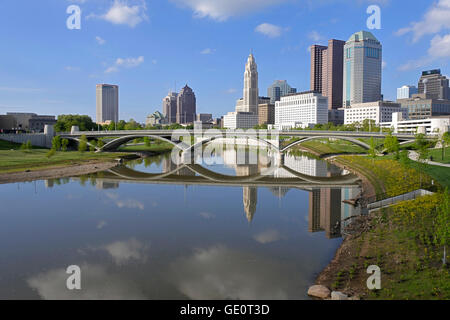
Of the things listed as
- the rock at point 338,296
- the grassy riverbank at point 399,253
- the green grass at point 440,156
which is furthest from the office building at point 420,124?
the rock at point 338,296

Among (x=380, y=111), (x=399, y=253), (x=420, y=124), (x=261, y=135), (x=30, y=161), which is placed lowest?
(x=399, y=253)

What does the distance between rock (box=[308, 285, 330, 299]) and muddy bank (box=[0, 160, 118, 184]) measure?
124 feet

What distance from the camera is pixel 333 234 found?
20594 mm

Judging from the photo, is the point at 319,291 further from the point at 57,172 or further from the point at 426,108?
the point at 426,108

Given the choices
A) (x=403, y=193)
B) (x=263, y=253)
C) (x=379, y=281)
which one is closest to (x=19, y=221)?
(x=263, y=253)

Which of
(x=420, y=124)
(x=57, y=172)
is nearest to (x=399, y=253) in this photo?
(x=57, y=172)

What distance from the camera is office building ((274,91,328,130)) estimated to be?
166m

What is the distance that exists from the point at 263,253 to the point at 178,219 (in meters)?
8.56

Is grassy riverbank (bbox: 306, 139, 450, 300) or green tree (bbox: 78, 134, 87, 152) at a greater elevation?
green tree (bbox: 78, 134, 87, 152)

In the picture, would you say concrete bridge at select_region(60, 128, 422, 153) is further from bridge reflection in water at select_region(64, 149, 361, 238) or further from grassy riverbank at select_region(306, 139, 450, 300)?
grassy riverbank at select_region(306, 139, 450, 300)

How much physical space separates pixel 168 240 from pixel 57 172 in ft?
104

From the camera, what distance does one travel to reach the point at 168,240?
65.1 feet

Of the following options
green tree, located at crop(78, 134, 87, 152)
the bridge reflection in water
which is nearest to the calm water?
the bridge reflection in water
